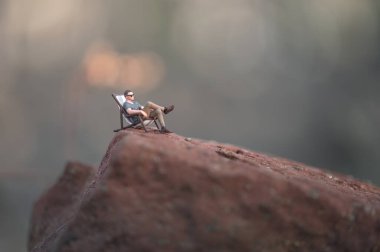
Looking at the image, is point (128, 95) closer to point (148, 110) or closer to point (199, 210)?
point (148, 110)

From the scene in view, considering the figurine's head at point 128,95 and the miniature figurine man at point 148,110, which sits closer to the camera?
the miniature figurine man at point 148,110

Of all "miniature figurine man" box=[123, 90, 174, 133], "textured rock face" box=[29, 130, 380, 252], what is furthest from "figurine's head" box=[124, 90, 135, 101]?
"textured rock face" box=[29, 130, 380, 252]

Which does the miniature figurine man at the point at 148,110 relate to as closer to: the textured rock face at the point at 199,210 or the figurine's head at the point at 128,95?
the figurine's head at the point at 128,95

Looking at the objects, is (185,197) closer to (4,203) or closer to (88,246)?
(88,246)

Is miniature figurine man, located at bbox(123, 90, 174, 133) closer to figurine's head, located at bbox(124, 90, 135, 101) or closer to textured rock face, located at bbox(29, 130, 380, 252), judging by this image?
figurine's head, located at bbox(124, 90, 135, 101)

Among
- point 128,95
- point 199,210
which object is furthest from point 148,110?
point 199,210

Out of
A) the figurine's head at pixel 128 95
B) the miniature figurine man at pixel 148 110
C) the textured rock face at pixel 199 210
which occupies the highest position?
the figurine's head at pixel 128 95

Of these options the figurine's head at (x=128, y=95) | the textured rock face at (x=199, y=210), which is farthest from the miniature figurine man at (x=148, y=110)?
the textured rock face at (x=199, y=210)

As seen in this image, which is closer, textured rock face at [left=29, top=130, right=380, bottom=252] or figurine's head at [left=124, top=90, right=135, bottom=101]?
textured rock face at [left=29, top=130, right=380, bottom=252]

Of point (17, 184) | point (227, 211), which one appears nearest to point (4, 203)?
point (17, 184)

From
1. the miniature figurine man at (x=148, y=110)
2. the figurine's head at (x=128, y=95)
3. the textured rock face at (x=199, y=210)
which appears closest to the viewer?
the textured rock face at (x=199, y=210)

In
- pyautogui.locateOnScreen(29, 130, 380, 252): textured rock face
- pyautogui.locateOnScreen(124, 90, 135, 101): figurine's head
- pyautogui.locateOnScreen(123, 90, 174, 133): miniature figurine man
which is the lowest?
pyautogui.locateOnScreen(29, 130, 380, 252): textured rock face
